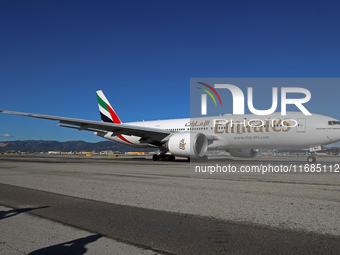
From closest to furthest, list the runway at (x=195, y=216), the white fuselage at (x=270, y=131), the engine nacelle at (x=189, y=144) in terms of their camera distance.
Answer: the runway at (x=195, y=216)
the white fuselage at (x=270, y=131)
the engine nacelle at (x=189, y=144)

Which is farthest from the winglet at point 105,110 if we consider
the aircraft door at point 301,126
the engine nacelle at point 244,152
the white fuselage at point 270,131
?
the aircraft door at point 301,126

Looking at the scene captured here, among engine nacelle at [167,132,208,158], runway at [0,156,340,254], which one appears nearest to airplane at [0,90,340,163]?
engine nacelle at [167,132,208,158]

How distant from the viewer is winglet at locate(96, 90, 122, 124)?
99.3ft

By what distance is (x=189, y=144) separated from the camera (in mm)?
19719

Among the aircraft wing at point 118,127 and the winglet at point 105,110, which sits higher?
the winglet at point 105,110

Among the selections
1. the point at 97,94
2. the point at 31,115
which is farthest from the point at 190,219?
the point at 97,94

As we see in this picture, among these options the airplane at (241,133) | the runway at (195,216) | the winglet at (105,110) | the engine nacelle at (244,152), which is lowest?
the runway at (195,216)

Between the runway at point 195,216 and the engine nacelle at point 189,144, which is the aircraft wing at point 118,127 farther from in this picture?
the runway at point 195,216

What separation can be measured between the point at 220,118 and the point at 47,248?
2057 cm

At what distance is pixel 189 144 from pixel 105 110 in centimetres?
1402

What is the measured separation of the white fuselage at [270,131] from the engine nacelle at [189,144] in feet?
5.01

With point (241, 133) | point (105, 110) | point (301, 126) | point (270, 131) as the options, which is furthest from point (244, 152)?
point (105, 110)

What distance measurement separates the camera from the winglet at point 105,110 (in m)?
30.3

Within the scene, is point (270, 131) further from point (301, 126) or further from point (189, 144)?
point (189, 144)
